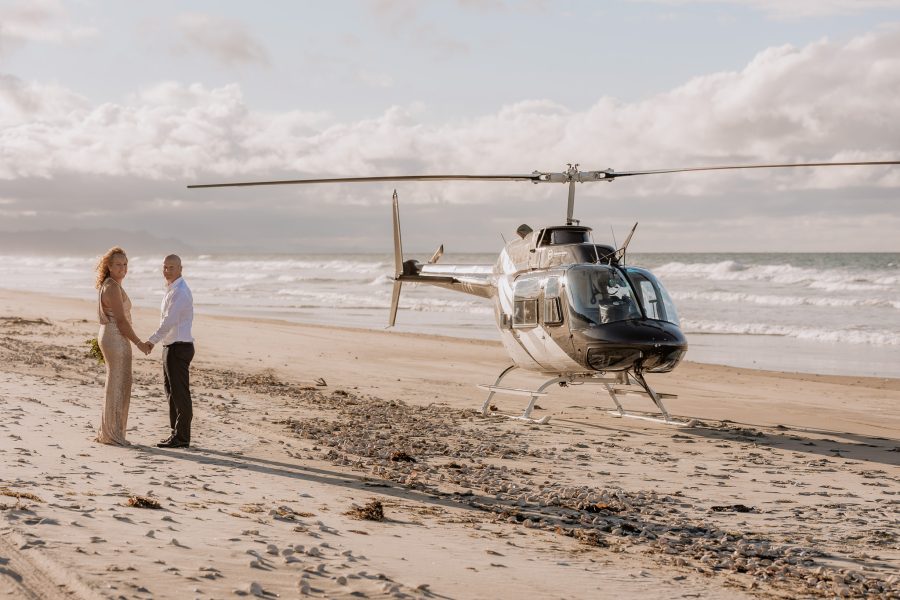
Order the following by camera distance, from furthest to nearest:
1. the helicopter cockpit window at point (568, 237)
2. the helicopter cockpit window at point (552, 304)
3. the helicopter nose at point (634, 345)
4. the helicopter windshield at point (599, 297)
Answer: the helicopter cockpit window at point (568, 237)
the helicopter cockpit window at point (552, 304)
the helicopter windshield at point (599, 297)
the helicopter nose at point (634, 345)

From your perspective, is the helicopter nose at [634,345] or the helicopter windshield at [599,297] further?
the helicopter windshield at [599,297]

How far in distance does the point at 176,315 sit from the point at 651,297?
6084 millimetres

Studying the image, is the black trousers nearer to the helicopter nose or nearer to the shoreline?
the helicopter nose

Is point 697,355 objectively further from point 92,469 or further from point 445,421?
point 92,469

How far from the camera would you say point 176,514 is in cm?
652

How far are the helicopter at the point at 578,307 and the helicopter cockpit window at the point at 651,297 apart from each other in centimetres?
2

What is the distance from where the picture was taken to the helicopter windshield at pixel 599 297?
38.1ft

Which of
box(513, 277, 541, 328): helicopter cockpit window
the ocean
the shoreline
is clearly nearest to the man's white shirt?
box(513, 277, 541, 328): helicopter cockpit window

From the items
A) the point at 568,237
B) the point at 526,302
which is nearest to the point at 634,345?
the point at 526,302

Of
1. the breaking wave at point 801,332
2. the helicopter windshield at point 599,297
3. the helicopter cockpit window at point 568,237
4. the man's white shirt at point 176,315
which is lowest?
the breaking wave at point 801,332

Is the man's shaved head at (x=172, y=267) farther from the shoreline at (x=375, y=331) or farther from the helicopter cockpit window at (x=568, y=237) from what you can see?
the shoreline at (x=375, y=331)

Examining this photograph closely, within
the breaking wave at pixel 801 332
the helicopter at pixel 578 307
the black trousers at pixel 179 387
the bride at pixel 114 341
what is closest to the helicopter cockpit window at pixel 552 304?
the helicopter at pixel 578 307

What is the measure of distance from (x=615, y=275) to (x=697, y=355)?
461 inches

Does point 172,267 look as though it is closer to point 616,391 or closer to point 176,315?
point 176,315
